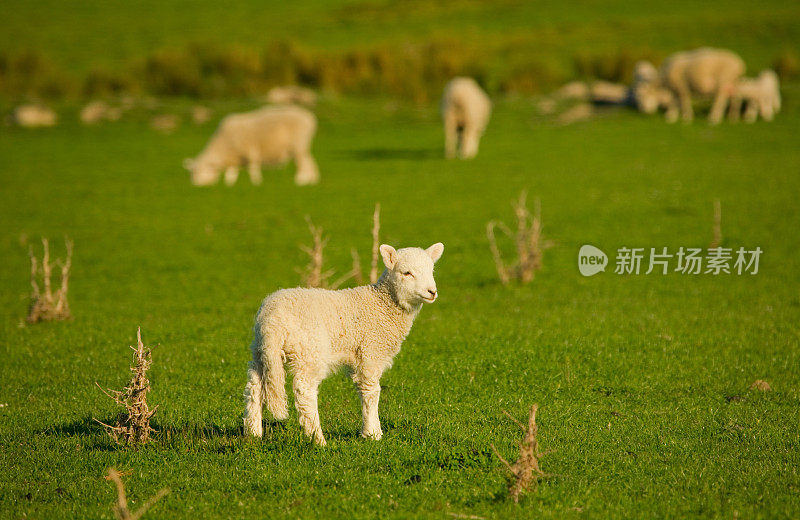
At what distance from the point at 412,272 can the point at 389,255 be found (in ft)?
1.02

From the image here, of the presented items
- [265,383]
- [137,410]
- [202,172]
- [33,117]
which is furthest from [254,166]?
[265,383]

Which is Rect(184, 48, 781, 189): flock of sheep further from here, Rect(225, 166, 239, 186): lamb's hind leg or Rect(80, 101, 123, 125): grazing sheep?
Rect(80, 101, 123, 125): grazing sheep

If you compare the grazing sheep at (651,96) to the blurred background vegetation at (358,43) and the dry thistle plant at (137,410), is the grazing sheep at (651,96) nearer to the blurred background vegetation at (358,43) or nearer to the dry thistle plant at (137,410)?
the blurred background vegetation at (358,43)

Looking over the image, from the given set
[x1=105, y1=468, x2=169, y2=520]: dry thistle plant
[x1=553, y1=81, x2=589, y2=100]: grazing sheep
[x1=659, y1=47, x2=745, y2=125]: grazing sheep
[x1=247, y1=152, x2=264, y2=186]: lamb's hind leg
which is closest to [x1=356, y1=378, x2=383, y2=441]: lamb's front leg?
[x1=105, y1=468, x2=169, y2=520]: dry thistle plant

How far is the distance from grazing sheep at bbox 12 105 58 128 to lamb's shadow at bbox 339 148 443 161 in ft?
56.6

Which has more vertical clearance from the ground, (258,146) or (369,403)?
(258,146)

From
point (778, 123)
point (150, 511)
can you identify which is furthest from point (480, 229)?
point (778, 123)

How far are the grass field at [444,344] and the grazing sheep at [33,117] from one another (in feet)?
33.8

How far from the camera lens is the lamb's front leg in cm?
827

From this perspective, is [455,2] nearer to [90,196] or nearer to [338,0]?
[338,0]

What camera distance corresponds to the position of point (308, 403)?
25.6 ft

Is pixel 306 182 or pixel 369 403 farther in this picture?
pixel 306 182

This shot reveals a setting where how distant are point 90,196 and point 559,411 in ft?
78.0

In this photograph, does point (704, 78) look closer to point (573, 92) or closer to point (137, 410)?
point (573, 92)
